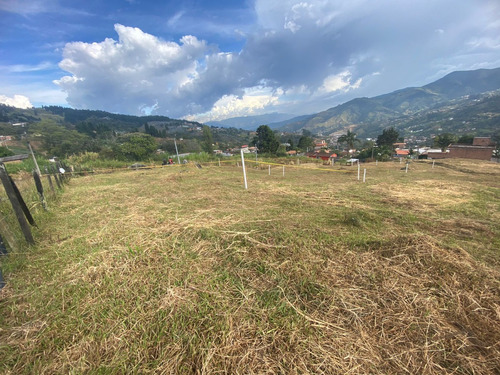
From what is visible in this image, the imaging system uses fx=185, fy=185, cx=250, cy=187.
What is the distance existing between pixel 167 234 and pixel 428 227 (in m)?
5.09

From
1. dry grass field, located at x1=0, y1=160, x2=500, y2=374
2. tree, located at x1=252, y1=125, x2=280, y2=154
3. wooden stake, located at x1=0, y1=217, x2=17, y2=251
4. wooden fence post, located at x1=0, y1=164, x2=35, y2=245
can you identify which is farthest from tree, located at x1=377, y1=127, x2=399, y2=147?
wooden stake, located at x1=0, y1=217, x2=17, y2=251

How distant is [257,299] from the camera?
79.4 inches

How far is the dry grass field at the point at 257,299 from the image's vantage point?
1.51 meters

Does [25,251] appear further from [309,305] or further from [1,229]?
[309,305]

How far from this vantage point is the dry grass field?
1.51 metres

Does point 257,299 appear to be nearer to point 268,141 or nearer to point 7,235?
point 7,235

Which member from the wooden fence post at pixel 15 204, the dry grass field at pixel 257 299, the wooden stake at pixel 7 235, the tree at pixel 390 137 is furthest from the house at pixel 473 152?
the wooden stake at pixel 7 235

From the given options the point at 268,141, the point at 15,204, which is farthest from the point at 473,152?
the point at 15,204

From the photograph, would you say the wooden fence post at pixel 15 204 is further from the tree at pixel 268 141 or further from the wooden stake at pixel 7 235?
the tree at pixel 268 141

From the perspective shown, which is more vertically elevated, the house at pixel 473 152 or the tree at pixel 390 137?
the tree at pixel 390 137

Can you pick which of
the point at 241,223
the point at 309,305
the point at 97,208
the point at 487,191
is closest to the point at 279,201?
the point at 241,223

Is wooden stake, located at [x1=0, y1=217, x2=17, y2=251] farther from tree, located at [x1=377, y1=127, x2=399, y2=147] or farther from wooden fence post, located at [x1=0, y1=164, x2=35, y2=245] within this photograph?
tree, located at [x1=377, y1=127, x2=399, y2=147]

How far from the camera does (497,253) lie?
9.07 feet

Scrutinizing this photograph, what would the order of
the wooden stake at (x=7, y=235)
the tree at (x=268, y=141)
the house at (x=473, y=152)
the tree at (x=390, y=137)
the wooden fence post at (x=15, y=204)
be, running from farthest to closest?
the tree at (x=390, y=137)
the tree at (x=268, y=141)
the house at (x=473, y=152)
the wooden fence post at (x=15, y=204)
the wooden stake at (x=7, y=235)
